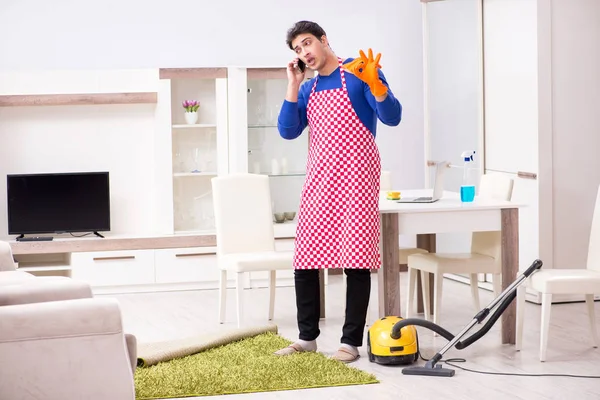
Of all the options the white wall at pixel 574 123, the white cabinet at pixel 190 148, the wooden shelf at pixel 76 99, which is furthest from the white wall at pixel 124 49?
the white wall at pixel 574 123

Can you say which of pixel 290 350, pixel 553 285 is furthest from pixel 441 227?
pixel 290 350

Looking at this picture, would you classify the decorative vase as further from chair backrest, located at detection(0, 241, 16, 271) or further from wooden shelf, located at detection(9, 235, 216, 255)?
chair backrest, located at detection(0, 241, 16, 271)

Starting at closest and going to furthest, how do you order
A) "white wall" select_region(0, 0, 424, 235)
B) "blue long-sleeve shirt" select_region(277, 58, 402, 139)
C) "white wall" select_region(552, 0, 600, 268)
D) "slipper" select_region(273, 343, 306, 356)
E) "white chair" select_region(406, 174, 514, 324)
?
"blue long-sleeve shirt" select_region(277, 58, 402, 139) → "slipper" select_region(273, 343, 306, 356) → "white chair" select_region(406, 174, 514, 324) → "white wall" select_region(552, 0, 600, 268) → "white wall" select_region(0, 0, 424, 235)

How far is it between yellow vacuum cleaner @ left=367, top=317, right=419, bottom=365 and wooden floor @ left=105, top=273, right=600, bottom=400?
0.18ft

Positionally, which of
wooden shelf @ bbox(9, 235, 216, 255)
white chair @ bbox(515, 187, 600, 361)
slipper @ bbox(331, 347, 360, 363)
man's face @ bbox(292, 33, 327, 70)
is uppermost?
man's face @ bbox(292, 33, 327, 70)

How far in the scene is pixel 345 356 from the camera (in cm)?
445

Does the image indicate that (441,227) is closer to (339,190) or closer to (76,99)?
(339,190)

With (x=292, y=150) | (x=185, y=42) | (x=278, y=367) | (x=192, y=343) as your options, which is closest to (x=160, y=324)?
(x=192, y=343)

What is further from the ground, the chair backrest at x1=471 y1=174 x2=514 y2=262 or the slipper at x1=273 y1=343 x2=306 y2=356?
the chair backrest at x1=471 y1=174 x2=514 y2=262

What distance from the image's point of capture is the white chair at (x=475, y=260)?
5.12 m

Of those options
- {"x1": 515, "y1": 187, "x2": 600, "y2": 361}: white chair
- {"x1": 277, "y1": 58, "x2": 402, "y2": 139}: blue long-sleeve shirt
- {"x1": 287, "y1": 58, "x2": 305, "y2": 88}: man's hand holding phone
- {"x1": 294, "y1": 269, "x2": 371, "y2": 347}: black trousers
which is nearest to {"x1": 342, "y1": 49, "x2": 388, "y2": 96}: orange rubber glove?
{"x1": 277, "y1": 58, "x2": 402, "y2": 139}: blue long-sleeve shirt

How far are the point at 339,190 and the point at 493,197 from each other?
1273 millimetres

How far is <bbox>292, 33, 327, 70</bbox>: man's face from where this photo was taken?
172 inches

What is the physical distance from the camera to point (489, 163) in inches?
256
